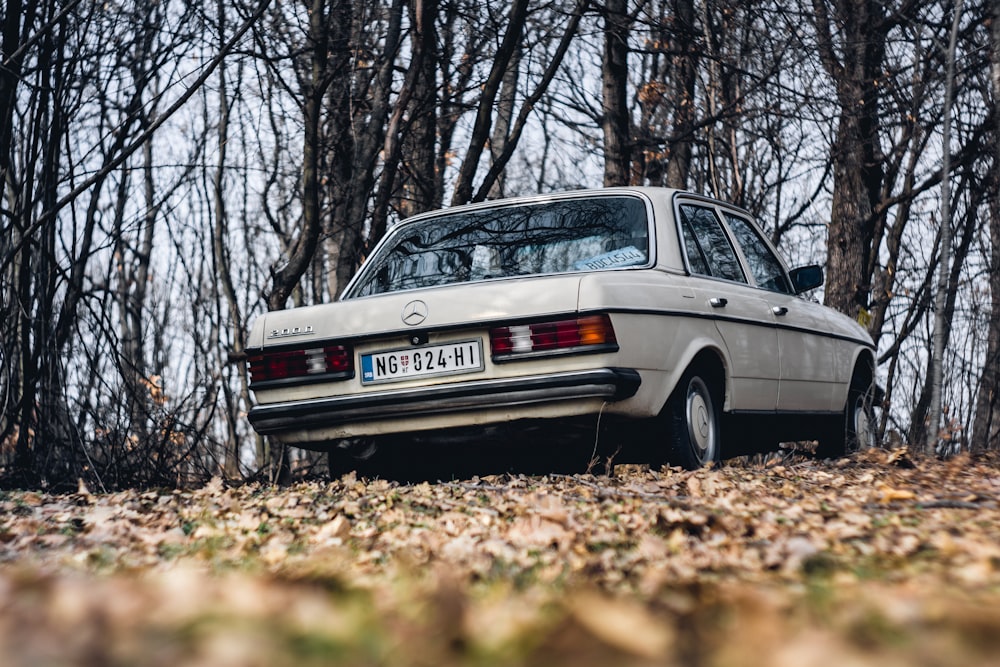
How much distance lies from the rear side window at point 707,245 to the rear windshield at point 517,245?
424 mm

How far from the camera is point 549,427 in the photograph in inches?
232

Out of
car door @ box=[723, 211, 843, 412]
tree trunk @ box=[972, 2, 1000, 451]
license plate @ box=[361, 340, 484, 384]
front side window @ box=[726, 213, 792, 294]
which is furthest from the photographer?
tree trunk @ box=[972, 2, 1000, 451]

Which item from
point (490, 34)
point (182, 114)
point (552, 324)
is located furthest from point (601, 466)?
point (182, 114)

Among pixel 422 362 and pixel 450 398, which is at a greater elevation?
pixel 422 362

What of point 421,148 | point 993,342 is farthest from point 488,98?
point 993,342

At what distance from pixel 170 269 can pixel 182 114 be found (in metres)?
3.48

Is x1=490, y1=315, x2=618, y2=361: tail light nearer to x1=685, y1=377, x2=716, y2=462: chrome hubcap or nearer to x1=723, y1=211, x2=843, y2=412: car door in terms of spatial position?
x1=685, y1=377, x2=716, y2=462: chrome hubcap

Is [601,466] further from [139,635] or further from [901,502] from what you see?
[139,635]

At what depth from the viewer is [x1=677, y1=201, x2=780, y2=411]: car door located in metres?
6.69

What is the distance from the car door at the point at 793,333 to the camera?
7.57 m

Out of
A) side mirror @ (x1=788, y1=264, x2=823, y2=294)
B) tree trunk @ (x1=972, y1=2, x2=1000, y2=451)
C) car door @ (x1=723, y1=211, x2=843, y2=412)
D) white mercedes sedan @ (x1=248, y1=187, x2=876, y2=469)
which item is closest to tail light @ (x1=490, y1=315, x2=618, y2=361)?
white mercedes sedan @ (x1=248, y1=187, x2=876, y2=469)

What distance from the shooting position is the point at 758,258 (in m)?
7.88

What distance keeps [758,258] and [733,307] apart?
1147 mm

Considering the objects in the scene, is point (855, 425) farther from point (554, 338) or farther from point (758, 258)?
point (554, 338)
